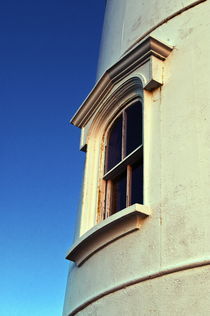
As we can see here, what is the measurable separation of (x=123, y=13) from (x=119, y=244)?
3.29 metres

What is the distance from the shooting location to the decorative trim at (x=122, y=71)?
15.3 ft

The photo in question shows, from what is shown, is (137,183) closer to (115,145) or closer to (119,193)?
(119,193)

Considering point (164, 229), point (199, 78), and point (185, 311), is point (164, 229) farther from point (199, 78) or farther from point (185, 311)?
point (199, 78)

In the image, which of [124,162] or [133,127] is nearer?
[124,162]

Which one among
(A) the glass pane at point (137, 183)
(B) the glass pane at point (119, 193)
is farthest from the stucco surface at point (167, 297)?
(B) the glass pane at point (119, 193)

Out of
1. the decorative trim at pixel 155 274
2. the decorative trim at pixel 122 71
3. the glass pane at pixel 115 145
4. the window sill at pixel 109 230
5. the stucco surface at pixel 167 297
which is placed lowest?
the stucco surface at pixel 167 297

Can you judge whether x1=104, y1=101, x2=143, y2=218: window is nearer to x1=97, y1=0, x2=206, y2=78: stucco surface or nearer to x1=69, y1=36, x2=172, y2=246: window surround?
x1=69, y1=36, x2=172, y2=246: window surround

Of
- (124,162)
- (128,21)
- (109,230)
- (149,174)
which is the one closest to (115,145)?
(124,162)

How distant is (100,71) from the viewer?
6348 mm

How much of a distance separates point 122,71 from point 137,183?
125cm

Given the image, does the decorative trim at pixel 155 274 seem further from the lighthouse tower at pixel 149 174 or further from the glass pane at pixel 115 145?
the glass pane at pixel 115 145

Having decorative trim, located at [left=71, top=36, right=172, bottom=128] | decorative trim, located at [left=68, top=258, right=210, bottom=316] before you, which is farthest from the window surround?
decorative trim, located at [left=68, top=258, right=210, bottom=316]

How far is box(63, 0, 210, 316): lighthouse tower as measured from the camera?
3510 mm

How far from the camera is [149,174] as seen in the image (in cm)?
418
